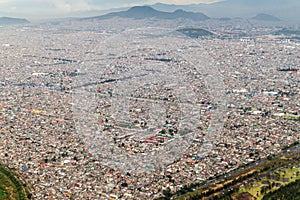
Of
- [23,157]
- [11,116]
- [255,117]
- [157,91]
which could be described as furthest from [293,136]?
[11,116]

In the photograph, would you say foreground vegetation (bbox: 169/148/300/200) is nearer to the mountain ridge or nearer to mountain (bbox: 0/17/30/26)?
mountain (bbox: 0/17/30/26)

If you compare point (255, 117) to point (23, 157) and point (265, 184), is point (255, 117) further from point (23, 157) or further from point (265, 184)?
point (23, 157)

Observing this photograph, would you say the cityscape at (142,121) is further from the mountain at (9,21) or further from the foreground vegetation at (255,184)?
the mountain at (9,21)

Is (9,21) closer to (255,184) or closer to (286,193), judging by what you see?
(255,184)

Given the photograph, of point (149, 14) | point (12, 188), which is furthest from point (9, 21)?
point (12, 188)

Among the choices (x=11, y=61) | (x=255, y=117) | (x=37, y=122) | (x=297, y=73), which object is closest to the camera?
(x=37, y=122)

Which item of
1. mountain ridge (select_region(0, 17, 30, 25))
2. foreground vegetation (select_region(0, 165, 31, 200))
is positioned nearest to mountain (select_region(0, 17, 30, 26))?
mountain ridge (select_region(0, 17, 30, 25))

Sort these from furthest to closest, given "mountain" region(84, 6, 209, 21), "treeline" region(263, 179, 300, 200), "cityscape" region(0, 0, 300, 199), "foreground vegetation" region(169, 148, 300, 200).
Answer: "mountain" region(84, 6, 209, 21), "cityscape" region(0, 0, 300, 199), "foreground vegetation" region(169, 148, 300, 200), "treeline" region(263, 179, 300, 200)
